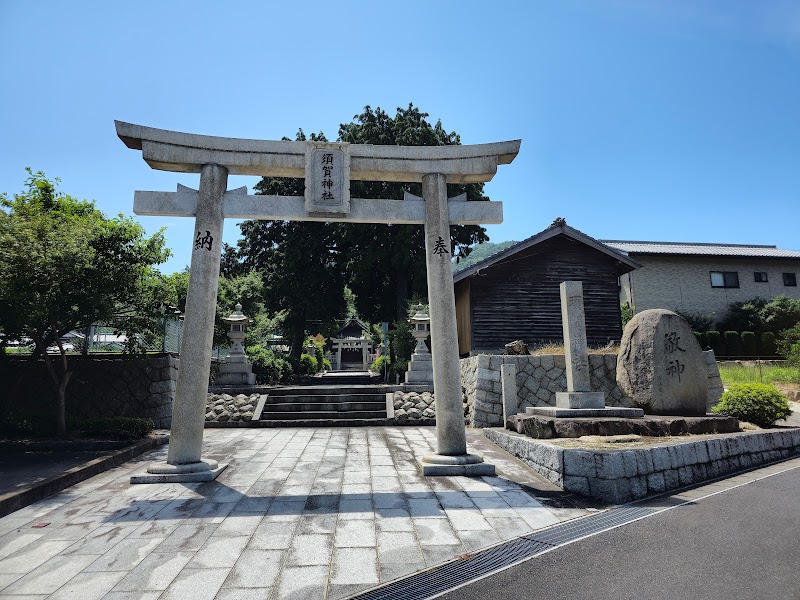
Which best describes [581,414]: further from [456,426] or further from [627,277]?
[627,277]

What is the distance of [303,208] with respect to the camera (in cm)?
763

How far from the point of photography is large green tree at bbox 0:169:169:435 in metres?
8.18

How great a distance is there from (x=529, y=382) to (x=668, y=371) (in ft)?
12.4

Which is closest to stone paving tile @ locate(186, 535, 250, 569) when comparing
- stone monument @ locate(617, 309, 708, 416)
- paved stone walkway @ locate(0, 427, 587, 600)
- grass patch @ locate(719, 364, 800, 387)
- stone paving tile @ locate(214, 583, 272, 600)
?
paved stone walkway @ locate(0, 427, 587, 600)

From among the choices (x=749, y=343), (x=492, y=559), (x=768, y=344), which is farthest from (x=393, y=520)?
(x=768, y=344)

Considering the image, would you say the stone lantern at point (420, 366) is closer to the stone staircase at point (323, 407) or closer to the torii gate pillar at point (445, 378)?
the stone staircase at point (323, 407)

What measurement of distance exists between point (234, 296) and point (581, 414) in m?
20.5

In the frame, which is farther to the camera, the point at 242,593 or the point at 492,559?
the point at 492,559

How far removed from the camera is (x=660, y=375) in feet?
31.8

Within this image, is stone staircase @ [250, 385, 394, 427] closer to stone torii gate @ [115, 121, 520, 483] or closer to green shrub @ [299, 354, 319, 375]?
stone torii gate @ [115, 121, 520, 483]

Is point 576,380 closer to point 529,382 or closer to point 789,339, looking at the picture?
point 529,382

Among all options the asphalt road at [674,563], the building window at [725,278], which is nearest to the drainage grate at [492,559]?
the asphalt road at [674,563]

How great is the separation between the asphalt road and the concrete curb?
5.73 meters

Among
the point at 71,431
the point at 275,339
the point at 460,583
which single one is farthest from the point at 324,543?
the point at 275,339
